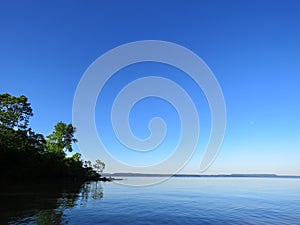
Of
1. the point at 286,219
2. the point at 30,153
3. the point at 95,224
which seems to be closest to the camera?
the point at 95,224

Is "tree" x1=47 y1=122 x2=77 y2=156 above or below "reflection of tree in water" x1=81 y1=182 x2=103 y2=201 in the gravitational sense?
above

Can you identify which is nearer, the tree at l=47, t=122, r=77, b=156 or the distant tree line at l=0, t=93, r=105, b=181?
the distant tree line at l=0, t=93, r=105, b=181

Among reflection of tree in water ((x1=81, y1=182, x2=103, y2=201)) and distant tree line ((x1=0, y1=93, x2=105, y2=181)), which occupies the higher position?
distant tree line ((x1=0, y1=93, x2=105, y2=181))

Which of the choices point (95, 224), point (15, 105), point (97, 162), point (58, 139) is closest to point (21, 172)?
point (15, 105)

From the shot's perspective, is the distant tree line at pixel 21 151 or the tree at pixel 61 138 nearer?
the distant tree line at pixel 21 151

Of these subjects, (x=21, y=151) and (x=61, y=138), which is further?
(x=61, y=138)

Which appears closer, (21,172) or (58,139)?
(21,172)

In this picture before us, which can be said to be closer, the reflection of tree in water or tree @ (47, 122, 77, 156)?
the reflection of tree in water

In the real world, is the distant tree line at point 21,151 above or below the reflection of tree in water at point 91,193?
above

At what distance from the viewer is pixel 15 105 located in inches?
2591

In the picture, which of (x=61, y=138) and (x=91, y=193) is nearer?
(x=91, y=193)

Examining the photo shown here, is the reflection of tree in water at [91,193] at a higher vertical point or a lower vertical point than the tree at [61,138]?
lower

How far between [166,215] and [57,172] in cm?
7015

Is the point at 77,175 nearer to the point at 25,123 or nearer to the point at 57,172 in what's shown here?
the point at 57,172
